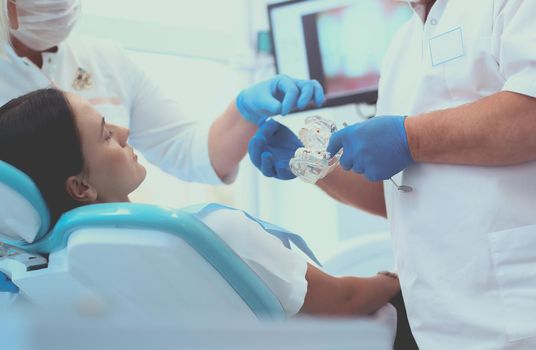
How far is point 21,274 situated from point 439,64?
90cm

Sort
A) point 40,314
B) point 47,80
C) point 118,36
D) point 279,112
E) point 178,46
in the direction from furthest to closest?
1. point 178,46
2. point 118,36
3. point 47,80
4. point 279,112
5. point 40,314

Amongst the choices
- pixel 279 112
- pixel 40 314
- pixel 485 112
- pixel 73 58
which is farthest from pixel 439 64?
pixel 73 58

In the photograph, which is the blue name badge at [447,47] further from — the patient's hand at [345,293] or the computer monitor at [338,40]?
the computer monitor at [338,40]

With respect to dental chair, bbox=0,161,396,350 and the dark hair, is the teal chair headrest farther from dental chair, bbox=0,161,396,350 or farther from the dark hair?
the dark hair

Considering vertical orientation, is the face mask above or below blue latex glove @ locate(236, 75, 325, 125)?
above

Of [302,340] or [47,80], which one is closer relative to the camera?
[302,340]

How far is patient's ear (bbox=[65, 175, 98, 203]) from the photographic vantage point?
1.24 metres

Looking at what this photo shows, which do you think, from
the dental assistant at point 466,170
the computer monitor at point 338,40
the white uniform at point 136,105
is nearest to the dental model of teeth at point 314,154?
the dental assistant at point 466,170

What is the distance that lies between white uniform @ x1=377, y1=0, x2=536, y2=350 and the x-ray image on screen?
1.49 meters

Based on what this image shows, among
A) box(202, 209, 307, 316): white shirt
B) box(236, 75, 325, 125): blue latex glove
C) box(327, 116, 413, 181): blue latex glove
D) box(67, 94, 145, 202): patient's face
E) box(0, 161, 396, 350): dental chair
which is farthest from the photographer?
box(236, 75, 325, 125): blue latex glove

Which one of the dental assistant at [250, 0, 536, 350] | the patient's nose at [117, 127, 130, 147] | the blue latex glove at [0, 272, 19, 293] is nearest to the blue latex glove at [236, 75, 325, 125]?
the dental assistant at [250, 0, 536, 350]

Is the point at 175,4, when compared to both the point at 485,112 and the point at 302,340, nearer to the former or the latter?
the point at 485,112

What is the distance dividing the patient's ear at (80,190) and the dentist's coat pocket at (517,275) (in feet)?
2.68

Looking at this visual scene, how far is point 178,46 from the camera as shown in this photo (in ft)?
9.60
